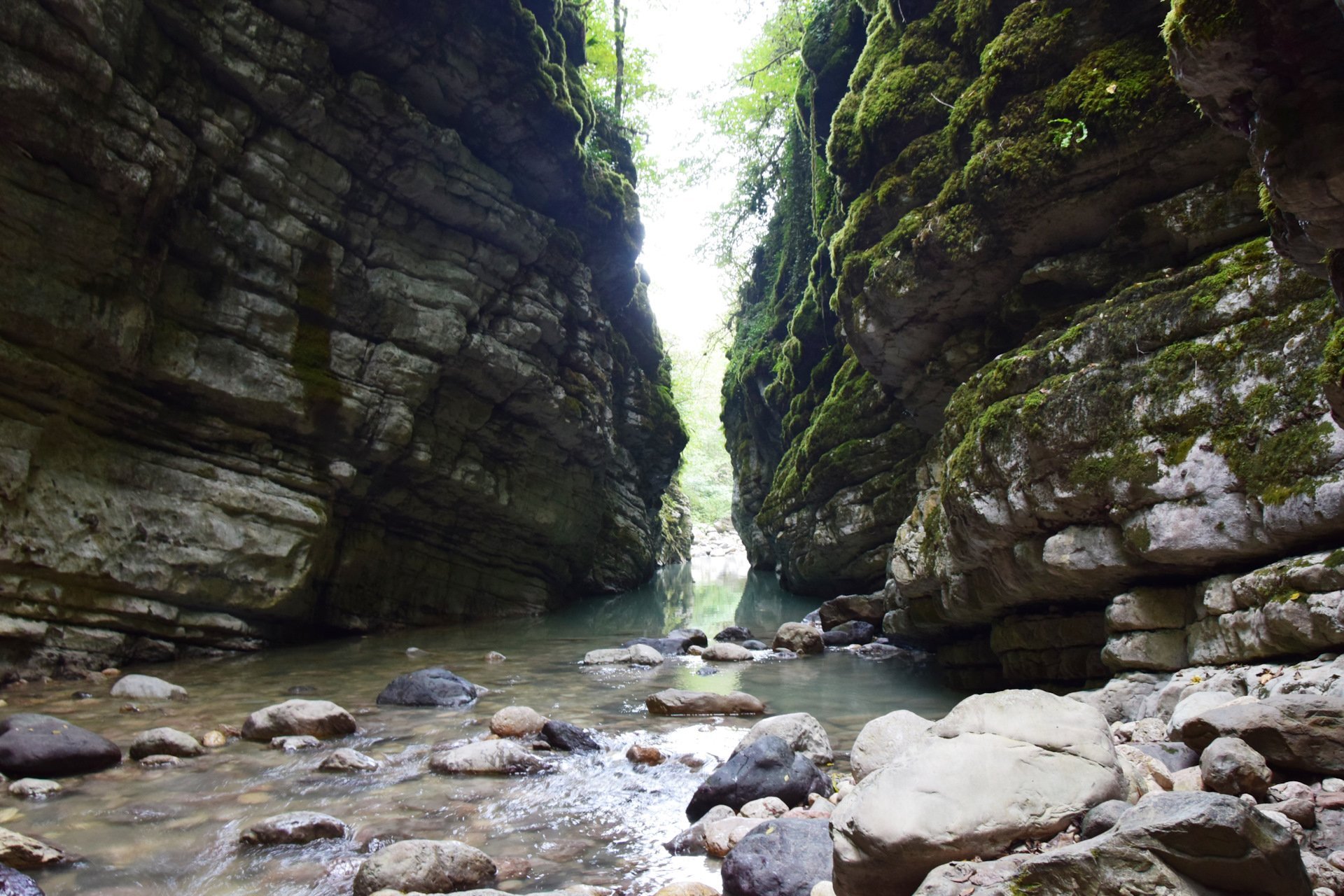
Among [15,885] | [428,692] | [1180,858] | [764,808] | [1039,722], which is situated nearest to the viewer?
[1180,858]

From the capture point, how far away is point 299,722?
6.18 m

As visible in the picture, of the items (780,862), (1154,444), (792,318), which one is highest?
(792,318)

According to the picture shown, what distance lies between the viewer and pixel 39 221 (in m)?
8.18

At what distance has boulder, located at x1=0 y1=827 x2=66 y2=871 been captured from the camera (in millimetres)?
3408

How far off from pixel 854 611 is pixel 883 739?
9749mm

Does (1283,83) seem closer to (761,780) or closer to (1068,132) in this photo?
(761,780)

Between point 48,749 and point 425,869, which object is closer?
point 425,869

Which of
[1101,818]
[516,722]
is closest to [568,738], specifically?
[516,722]

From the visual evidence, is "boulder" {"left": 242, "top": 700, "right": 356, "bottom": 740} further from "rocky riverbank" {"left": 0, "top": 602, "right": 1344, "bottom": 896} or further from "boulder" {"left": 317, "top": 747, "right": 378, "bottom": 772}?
"boulder" {"left": 317, "top": 747, "right": 378, "bottom": 772}

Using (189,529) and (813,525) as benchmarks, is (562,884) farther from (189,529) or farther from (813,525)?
(813,525)

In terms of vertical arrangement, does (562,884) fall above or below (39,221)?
below

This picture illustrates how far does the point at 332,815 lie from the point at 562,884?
1.69m

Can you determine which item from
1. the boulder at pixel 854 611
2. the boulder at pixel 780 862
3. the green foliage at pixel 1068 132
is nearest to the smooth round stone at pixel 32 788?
the boulder at pixel 780 862

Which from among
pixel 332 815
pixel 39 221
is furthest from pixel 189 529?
pixel 332 815
